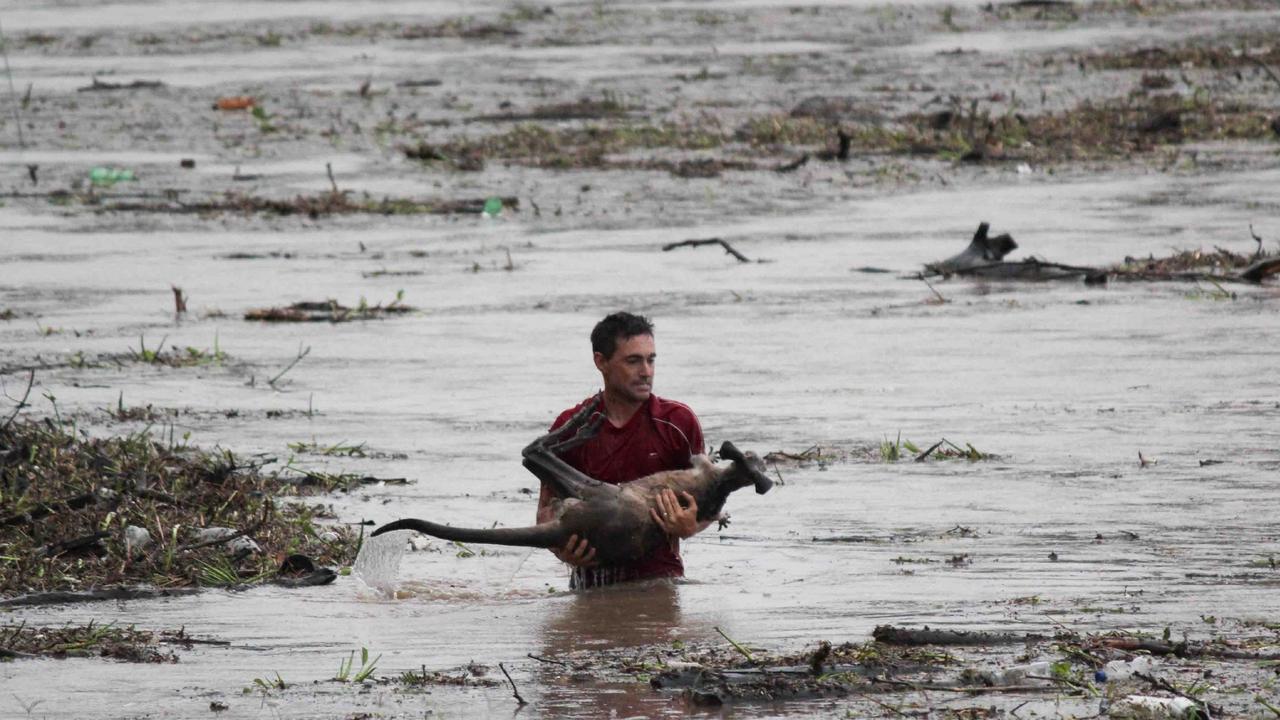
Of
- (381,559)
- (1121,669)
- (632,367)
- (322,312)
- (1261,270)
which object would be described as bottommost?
(322,312)

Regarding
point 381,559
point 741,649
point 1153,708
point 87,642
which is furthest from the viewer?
point 381,559

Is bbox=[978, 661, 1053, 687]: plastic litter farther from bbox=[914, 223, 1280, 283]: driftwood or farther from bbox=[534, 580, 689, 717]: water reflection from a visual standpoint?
bbox=[914, 223, 1280, 283]: driftwood

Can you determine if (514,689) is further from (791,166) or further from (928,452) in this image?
(791,166)

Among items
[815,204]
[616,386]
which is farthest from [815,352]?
[815,204]

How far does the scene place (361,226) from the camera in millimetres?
18750

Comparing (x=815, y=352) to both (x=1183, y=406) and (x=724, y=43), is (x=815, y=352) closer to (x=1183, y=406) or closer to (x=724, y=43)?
(x=1183, y=406)

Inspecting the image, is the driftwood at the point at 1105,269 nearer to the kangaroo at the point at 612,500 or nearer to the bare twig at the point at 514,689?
the kangaroo at the point at 612,500

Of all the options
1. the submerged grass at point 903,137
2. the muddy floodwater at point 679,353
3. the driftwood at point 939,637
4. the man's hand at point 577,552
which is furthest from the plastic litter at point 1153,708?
the submerged grass at point 903,137

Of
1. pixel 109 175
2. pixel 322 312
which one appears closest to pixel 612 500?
pixel 322 312

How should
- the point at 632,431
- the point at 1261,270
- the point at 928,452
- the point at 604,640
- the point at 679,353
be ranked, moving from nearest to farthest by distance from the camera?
the point at 604,640 < the point at 632,431 < the point at 928,452 < the point at 679,353 < the point at 1261,270

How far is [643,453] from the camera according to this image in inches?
313

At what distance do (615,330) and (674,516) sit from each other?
711 mm

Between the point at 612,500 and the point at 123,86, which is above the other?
the point at 612,500

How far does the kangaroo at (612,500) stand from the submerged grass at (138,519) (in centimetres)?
92
